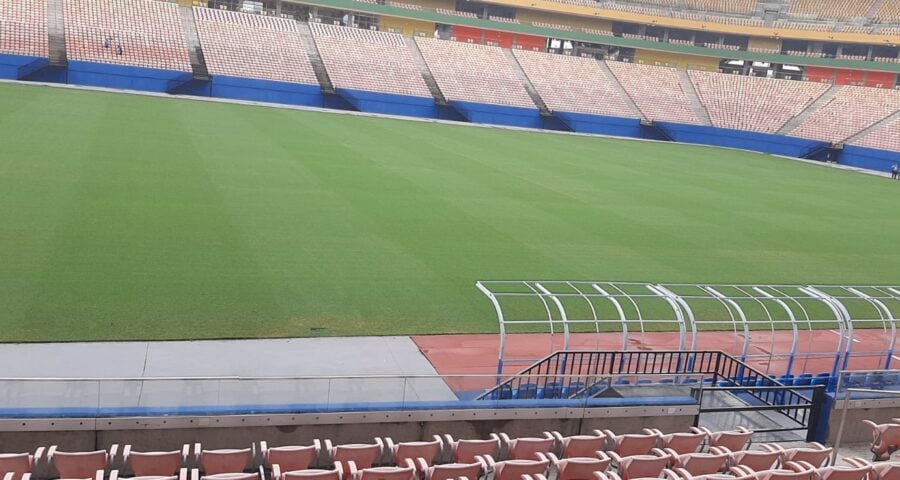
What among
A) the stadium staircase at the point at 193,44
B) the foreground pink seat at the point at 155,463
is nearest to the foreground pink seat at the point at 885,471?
the foreground pink seat at the point at 155,463

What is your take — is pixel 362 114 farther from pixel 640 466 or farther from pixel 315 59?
pixel 640 466

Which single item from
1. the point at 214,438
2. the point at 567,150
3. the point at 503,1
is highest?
the point at 503,1

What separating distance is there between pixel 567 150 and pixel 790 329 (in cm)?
2937

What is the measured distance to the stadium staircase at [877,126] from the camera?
5747cm

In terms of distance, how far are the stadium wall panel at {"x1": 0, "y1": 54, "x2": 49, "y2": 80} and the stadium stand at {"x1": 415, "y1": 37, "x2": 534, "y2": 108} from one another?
88.6 feet

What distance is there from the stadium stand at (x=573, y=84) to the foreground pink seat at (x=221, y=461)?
55.0 meters

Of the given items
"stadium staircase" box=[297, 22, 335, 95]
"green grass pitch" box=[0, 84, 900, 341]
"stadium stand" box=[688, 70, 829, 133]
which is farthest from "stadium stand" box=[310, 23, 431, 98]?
"stadium stand" box=[688, 70, 829, 133]

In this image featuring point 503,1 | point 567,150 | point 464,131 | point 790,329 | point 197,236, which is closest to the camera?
point 790,329

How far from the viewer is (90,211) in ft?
63.5

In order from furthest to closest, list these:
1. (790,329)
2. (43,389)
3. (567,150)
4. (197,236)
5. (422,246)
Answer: (567,150)
(422,246)
(197,236)
(790,329)
(43,389)

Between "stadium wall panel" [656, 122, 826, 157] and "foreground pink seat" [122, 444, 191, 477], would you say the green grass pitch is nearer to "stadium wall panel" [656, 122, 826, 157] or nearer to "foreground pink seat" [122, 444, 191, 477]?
"foreground pink seat" [122, 444, 191, 477]

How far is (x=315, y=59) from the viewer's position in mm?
58500

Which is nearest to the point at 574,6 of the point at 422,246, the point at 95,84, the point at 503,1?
the point at 503,1

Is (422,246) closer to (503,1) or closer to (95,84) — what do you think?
(95,84)
